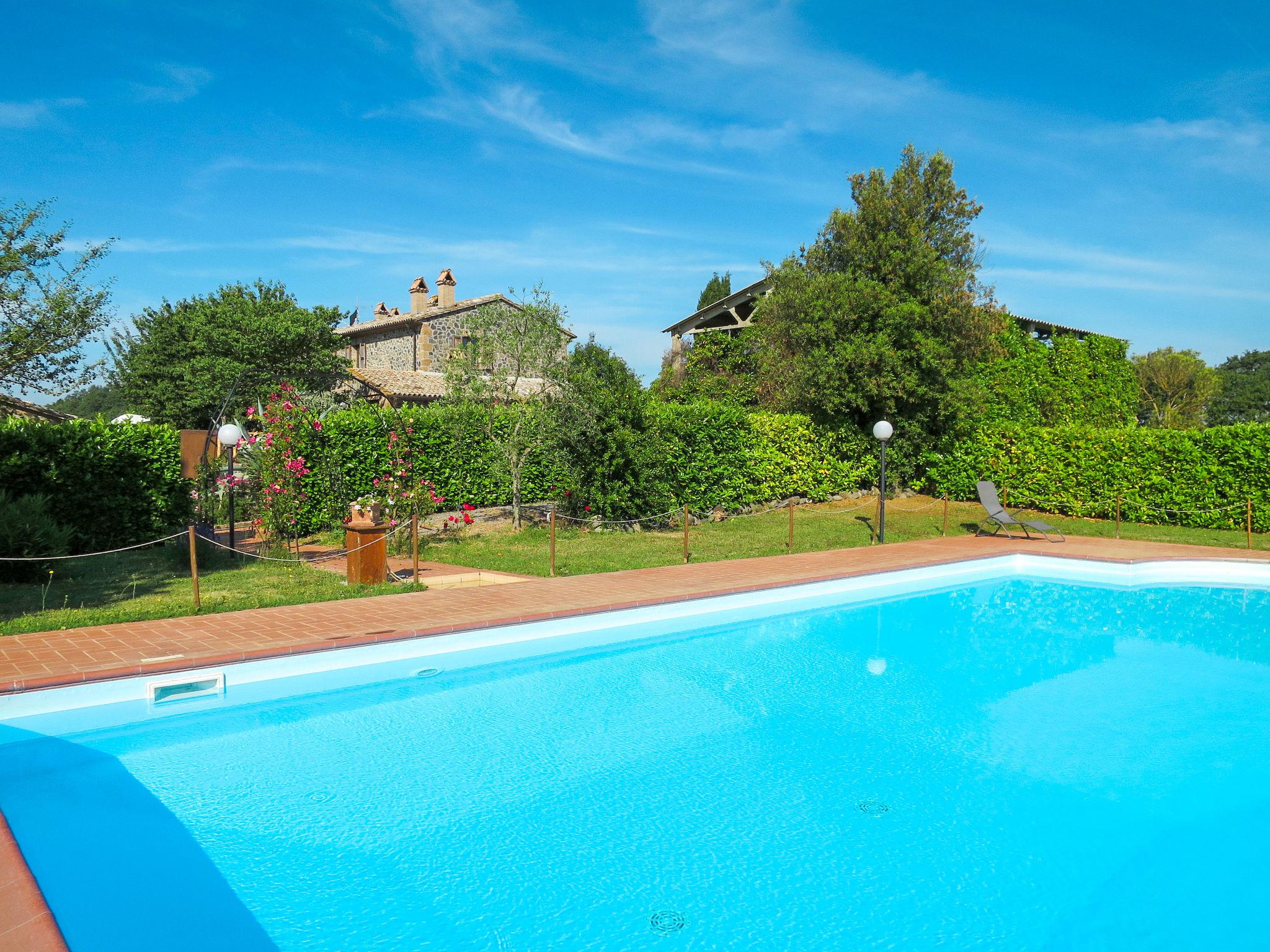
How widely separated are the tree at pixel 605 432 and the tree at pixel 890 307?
6742 mm

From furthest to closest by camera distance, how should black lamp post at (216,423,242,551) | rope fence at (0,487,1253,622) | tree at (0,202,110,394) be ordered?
tree at (0,202,110,394), black lamp post at (216,423,242,551), rope fence at (0,487,1253,622)

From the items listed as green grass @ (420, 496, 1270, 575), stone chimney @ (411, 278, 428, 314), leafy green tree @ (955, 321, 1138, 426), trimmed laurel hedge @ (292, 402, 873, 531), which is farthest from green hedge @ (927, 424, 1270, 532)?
stone chimney @ (411, 278, 428, 314)

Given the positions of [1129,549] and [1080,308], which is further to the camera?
[1080,308]

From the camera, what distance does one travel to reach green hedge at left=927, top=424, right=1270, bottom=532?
16688mm

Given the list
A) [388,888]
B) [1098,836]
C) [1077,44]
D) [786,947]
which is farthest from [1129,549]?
[388,888]

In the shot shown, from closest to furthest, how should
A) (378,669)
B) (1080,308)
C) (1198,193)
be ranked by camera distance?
(378,669) → (1198,193) → (1080,308)

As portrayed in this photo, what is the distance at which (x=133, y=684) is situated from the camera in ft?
20.4

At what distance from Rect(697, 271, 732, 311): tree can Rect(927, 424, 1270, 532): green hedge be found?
59.4 ft

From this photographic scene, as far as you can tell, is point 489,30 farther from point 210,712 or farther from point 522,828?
point 522,828

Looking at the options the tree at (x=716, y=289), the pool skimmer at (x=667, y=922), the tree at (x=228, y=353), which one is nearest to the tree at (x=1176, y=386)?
the tree at (x=716, y=289)

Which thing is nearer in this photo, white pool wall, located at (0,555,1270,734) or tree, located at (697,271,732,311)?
white pool wall, located at (0,555,1270,734)

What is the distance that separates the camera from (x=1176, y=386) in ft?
152

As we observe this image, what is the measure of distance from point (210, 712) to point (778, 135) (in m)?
16.7

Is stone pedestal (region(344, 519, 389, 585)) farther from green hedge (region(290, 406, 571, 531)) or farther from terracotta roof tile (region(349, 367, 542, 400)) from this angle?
terracotta roof tile (region(349, 367, 542, 400))
